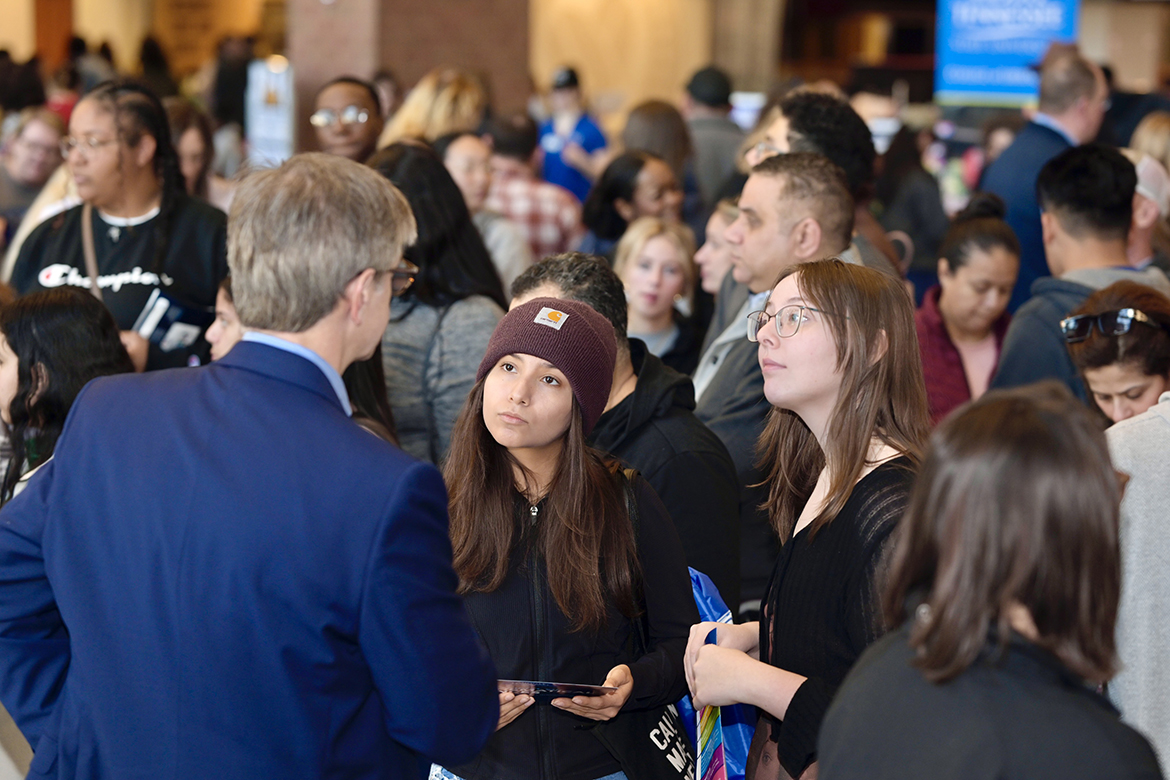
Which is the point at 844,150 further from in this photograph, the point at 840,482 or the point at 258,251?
the point at 258,251

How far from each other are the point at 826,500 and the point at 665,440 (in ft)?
2.08

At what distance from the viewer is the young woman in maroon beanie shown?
2055mm

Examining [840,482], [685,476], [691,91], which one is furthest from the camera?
[691,91]

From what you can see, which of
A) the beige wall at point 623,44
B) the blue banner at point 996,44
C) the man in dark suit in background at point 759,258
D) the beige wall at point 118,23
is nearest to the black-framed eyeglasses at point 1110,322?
the man in dark suit in background at point 759,258

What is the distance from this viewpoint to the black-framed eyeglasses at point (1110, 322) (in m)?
2.59

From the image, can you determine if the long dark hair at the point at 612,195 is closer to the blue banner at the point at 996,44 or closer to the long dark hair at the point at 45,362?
the long dark hair at the point at 45,362

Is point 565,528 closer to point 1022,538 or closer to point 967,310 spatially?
point 1022,538

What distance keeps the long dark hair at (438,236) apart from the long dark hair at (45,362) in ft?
3.08

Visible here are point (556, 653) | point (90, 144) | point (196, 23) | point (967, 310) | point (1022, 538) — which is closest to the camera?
point (1022, 538)

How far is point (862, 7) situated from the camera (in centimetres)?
1911

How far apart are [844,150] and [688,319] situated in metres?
0.89

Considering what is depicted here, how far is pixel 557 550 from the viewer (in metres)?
2.09

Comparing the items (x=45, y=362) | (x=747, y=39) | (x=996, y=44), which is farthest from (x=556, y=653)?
(x=747, y=39)

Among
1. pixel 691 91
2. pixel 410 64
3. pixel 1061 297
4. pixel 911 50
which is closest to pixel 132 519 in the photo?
pixel 1061 297
